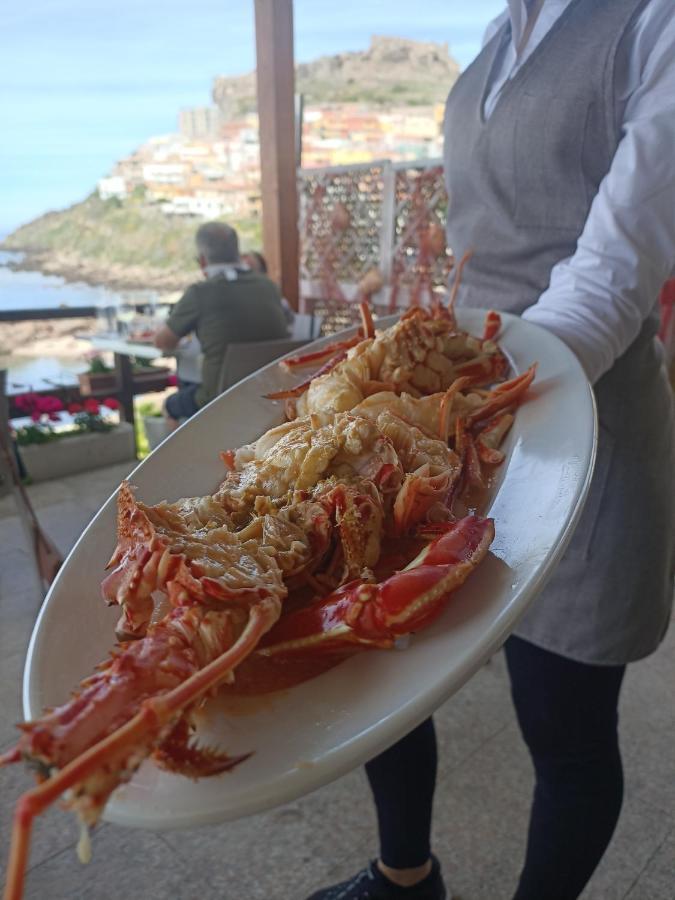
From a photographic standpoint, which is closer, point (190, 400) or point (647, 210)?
point (647, 210)

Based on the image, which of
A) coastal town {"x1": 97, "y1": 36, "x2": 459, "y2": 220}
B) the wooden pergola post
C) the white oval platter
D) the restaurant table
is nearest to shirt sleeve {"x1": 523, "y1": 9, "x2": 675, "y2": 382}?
the white oval platter

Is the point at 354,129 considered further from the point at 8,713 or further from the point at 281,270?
the point at 8,713

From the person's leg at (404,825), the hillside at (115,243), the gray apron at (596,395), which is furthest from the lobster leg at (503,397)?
the hillside at (115,243)

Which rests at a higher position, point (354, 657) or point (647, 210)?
point (647, 210)

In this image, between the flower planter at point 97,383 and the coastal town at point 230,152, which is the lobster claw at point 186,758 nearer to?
the flower planter at point 97,383

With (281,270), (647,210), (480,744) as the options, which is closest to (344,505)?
(647,210)

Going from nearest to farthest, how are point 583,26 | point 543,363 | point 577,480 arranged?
point 577,480 → point 543,363 → point 583,26

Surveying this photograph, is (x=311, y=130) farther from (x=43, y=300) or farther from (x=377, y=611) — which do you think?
(x=377, y=611)
